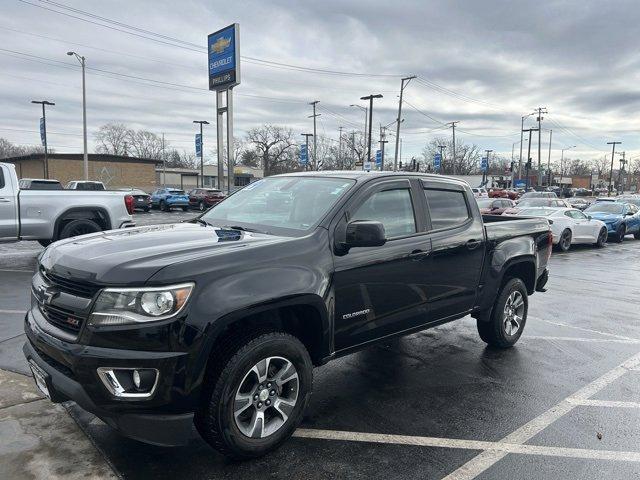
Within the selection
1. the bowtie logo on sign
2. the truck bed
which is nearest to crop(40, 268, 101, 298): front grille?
the truck bed

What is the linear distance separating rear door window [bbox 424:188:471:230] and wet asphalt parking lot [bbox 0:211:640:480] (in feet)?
4.77

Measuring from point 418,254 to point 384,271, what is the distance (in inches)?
18.8

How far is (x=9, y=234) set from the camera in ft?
30.9

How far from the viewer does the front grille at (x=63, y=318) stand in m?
2.83

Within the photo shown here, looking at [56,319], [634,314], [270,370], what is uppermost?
[56,319]

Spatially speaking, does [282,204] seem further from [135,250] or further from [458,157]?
[458,157]

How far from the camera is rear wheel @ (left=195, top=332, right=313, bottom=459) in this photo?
9.71ft

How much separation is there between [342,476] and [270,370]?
777 mm

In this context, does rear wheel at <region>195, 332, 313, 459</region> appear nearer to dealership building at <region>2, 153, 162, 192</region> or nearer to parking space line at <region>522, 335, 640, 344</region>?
parking space line at <region>522, 335, 640, 344</region>

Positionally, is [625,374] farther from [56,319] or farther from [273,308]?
[56,319]

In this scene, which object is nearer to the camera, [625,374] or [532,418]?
[532,418]

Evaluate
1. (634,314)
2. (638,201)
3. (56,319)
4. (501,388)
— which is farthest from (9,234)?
(638,201)

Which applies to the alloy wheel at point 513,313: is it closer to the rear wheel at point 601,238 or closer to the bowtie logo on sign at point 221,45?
the rear wheel at point 601,238

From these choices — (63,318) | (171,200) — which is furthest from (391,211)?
(171,200)
